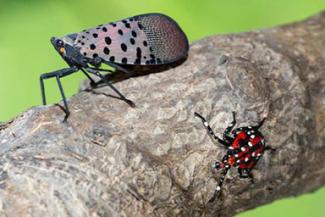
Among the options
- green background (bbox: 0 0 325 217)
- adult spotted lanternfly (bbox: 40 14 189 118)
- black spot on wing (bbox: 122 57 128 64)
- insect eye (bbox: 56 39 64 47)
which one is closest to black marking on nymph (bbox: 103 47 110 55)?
adult spotted lanternfly (bbox: 40 14 189 118)

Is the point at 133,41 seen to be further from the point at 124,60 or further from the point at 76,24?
the point at 76,24

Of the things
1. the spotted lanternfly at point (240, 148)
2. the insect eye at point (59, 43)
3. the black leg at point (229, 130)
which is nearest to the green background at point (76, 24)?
the insect eye at point (59, 43)

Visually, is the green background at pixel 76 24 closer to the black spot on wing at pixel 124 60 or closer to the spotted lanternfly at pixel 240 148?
the black spot on wing at pixel 124 60

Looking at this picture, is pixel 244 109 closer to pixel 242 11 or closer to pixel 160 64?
pixel 160 64

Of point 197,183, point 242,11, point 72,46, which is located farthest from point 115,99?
point 242,11

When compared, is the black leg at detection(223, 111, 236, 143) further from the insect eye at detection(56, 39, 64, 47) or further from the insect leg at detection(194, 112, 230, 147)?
the insect eye at detection(56, 39, 64, 47)
